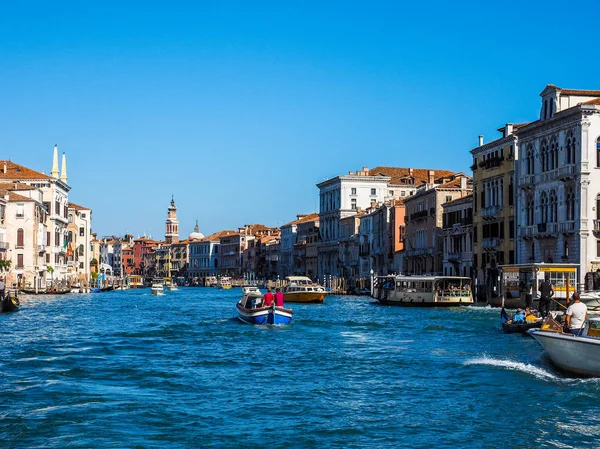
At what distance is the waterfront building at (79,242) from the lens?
276 ft

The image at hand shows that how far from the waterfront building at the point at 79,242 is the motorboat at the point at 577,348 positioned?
6954 cm

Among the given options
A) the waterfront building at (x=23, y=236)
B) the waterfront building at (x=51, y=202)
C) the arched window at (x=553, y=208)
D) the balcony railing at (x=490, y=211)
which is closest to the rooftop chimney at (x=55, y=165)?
the waterfront building at (x=51, y=202)

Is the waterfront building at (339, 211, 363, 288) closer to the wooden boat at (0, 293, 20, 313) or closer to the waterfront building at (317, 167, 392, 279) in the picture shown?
the waterfront building at (317, 167, 392, 279)

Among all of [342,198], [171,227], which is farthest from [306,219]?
[171,227]

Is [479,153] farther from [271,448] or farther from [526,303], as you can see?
[271,448]

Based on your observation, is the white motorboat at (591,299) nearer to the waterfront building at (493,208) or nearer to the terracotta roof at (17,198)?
the waterfront building at (493,208)

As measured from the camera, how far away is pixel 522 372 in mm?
17078

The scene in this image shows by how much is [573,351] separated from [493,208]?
1348 inches

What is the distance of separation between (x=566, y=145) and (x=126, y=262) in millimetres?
146978

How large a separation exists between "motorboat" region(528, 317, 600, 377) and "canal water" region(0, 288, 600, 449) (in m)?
0.25

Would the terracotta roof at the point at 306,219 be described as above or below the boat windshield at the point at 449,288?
above

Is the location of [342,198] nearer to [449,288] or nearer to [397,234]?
[397,234]

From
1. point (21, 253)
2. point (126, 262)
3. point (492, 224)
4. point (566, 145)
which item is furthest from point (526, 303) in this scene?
point (126, 262)

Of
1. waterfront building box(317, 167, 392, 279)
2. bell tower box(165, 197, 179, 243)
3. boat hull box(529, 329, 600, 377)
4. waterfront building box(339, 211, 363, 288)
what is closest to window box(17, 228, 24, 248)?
waterfront building box(339, 211, 363, 288)
